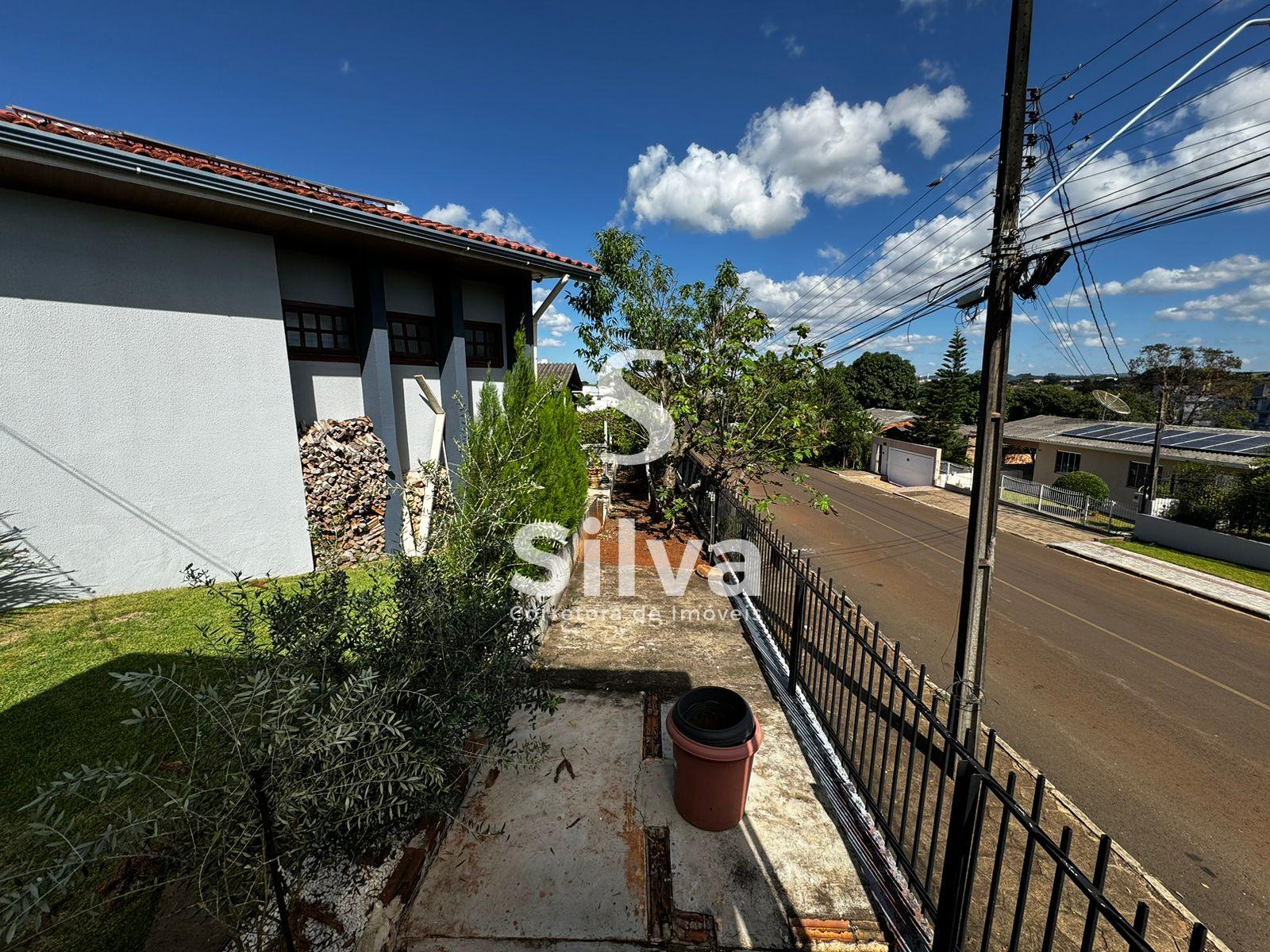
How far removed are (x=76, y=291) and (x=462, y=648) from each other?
645 cm

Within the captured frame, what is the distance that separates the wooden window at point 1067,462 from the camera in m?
24.2

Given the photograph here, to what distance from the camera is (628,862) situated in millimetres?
3092

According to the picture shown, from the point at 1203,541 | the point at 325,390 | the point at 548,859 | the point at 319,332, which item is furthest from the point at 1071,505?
the point at 319,332

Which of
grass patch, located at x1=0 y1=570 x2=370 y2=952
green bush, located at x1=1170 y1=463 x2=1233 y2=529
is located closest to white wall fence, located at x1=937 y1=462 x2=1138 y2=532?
green bush, located at x1=1170 y1=463 x2=1233 y2=529

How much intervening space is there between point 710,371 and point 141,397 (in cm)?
820

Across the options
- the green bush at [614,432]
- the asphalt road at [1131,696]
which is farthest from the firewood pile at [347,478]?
the asphalt road at [1131,696]

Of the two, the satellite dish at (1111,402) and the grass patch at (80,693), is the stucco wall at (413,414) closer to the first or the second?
the grass patch at (80,693)

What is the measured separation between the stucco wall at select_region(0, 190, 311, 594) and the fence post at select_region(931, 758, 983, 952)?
838cm

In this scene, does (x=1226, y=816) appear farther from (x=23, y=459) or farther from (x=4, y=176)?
(x=4, y=176)

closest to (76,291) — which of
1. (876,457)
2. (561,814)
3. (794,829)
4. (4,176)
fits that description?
(4,176)

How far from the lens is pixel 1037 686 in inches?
271

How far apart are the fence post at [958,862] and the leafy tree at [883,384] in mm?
51843

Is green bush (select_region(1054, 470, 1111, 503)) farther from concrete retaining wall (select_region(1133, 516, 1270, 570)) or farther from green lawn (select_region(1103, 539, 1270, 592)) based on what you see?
green lawn (select_region(1103, 539, 1270, 592))

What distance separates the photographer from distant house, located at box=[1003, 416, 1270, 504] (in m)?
19.2
